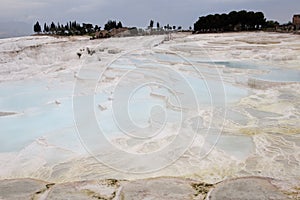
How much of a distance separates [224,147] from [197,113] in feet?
5.53

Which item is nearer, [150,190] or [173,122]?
[150,190]

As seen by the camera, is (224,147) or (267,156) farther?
(224,147)

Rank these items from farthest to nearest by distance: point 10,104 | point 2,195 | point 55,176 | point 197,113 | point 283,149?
point 10,104 → point 197,113 → point 283,149 → point 55,176 → point 2,195

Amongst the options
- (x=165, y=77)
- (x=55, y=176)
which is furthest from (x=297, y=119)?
(x=165, y=77)

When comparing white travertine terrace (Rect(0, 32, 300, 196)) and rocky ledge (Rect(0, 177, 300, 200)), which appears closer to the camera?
rocky ledge (Rect(0, 177, 300, 200))

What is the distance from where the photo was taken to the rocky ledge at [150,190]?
318cm

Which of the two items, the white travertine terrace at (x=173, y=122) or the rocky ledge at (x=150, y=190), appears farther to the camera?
the white travertine terrace at (x=173, y=122)

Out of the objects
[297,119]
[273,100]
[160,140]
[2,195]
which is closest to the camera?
[2,195]

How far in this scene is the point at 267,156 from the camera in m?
4.54

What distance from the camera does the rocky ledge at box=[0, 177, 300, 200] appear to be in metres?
3.18

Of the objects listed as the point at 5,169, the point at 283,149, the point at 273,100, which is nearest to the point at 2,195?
the point at 5,169

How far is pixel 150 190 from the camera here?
339 centimetres

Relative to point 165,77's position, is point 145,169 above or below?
below

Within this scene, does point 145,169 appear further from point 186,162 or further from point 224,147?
point 224,147
